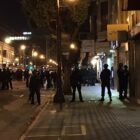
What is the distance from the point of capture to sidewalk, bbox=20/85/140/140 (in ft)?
50.9

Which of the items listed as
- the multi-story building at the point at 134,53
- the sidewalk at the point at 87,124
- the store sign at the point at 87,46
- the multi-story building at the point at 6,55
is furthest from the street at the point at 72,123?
the multi-story building at the point at 6,55

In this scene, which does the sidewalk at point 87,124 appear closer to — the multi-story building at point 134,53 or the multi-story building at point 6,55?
the multi-story building at point 134,53

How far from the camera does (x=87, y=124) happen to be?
1852 centimetres

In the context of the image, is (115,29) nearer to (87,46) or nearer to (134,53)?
(134,53)

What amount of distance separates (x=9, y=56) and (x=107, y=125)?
95480 mm

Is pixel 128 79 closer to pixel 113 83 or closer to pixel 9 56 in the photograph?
pixel 113 83

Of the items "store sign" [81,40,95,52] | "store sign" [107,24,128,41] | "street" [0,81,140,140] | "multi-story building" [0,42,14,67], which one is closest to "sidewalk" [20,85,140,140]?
"street" [0,81,140,140]

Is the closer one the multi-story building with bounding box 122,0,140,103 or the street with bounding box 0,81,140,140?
the street with bounding box 0,81,140,140

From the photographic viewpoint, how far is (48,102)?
101 feet

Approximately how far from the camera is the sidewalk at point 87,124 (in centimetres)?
1552

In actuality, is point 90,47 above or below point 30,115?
above

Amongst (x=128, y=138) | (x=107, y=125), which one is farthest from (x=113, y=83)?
(x=128, y=138)

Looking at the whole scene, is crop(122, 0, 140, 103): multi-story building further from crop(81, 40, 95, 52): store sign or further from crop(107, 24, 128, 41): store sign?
crop(81, 40, 95, 52): store sign

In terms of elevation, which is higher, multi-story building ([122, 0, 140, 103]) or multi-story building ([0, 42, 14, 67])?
multi-story building ([0, 42, 14, 67])
